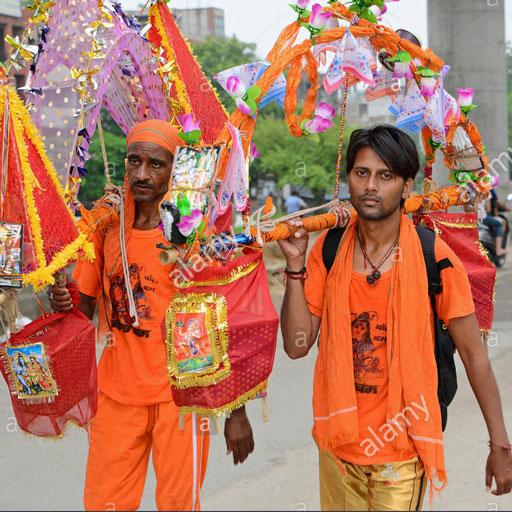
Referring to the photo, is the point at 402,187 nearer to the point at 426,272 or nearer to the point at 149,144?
the point at 426,272

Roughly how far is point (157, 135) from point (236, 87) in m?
0.54

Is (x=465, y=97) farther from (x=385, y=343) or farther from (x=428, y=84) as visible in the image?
(x=385, y=343)

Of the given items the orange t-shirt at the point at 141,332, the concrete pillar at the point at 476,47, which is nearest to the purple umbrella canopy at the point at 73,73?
the orange t-shirt at the point at 141,332

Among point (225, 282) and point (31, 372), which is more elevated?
point (225, 282)

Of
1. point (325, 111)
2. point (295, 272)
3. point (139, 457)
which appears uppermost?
point (325, 111)

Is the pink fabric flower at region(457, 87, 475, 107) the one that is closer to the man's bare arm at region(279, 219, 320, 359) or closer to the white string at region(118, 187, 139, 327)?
the man's bare arm at region(279, 219, 320, 359)

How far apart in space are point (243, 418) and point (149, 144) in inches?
42.4

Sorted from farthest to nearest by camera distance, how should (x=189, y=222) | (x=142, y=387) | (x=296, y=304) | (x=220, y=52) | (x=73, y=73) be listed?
(x=220, y=52), (x=142, y=387), (x=73, y=73), (x=296, y=304), (x=189, y=222)

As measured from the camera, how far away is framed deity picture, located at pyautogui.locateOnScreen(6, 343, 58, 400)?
2592 mm

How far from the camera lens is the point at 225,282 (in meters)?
2.50

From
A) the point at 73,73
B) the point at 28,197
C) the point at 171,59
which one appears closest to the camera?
the point at 28,197

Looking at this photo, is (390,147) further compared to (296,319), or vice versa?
Answer: (296,319)

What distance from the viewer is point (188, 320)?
247cm

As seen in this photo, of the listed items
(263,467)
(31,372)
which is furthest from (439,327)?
(263,467)
